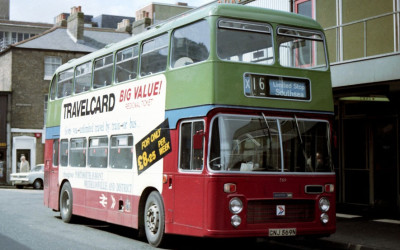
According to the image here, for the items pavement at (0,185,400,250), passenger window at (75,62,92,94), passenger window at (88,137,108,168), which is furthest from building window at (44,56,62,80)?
pavement at (0,185,400,250)

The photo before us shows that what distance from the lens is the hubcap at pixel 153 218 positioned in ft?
37.1

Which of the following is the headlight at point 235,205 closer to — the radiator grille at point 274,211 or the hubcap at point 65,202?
the radiator grille at point 274,211

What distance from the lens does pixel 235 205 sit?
977cm

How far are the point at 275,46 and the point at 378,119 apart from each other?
26.4 feet

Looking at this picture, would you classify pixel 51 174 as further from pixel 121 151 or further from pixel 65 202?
pixel 121 151

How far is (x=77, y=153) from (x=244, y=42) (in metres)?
6.78

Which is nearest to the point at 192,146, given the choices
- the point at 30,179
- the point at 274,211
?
the point at 274,211

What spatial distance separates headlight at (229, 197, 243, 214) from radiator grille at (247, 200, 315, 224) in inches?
6.7

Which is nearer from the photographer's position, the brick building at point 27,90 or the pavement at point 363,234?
the pavement at point 363,234

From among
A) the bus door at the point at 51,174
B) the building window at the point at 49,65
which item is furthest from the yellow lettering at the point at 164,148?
the building window at the point at 49,65

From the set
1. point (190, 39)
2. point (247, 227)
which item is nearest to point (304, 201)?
point (247, 227)

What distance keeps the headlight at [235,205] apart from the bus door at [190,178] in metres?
0.46

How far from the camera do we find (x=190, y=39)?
1070 centimetres

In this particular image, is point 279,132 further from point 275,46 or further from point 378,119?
point 378,119
